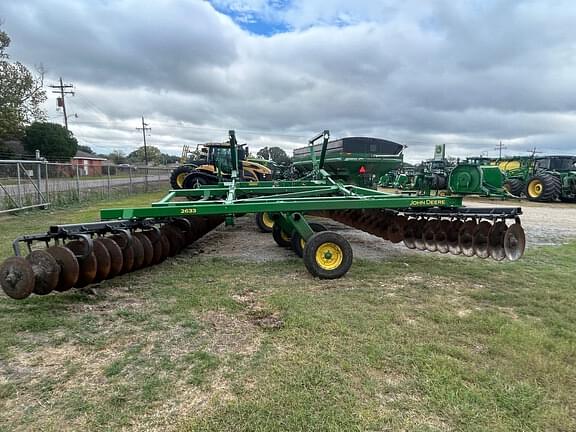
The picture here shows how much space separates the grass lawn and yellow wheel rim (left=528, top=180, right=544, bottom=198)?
13906mm

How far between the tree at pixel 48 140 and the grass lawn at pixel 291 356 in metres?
39.8

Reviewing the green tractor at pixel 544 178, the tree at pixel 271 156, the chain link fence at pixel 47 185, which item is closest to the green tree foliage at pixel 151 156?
the tree at pixel 271 156

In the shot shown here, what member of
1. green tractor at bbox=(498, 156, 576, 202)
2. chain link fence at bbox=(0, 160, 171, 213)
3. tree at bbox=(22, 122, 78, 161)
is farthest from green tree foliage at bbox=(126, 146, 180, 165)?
green tractor at bbox=(498, 156, 576, 202)

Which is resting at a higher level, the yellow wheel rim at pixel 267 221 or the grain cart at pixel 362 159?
the grain cart at pixel 362 159

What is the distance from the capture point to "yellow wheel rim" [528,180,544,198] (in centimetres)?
1568

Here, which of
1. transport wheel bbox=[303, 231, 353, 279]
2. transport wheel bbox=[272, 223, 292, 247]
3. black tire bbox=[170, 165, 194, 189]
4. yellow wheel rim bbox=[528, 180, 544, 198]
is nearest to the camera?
transport wheel bbox=[303, 231, 353, 279]

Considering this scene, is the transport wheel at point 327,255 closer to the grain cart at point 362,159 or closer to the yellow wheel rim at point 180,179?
the grain cart at point 362,159

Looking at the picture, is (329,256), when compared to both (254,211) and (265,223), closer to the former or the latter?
(254,211)

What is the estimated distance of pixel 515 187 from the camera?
56.3 ft

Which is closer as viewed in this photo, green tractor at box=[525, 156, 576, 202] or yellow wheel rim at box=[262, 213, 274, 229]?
yellow wheel rim at box=[262, 213, 274, 229]

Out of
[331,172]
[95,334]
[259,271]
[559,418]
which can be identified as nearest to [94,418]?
[95,334]

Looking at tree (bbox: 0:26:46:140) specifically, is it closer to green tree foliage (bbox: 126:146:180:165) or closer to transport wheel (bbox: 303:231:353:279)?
transport wheel (bbox: 303:231:353:279)

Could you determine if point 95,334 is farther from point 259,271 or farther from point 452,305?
point 452,305

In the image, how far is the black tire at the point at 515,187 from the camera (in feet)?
56.1
